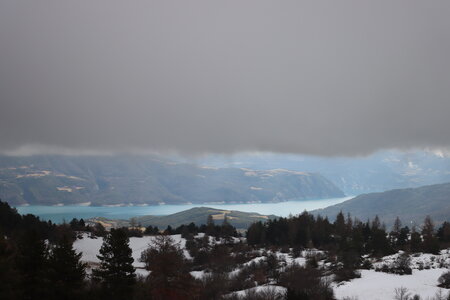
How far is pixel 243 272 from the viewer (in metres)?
74.5

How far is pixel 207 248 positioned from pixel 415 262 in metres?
70.8

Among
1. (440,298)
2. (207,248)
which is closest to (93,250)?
(207,248)

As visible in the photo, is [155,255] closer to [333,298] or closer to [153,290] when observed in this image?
[153,290]

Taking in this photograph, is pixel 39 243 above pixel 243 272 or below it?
above

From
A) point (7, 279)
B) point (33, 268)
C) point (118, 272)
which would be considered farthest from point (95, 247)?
point (7, 279)

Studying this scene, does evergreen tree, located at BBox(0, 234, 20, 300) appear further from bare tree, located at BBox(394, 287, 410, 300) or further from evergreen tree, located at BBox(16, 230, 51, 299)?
bare tree, located at BBox(394, 287, 410, 300)

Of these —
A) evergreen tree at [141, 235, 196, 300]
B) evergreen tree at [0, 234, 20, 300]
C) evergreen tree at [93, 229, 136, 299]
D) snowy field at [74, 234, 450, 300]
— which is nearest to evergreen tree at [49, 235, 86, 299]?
evergreen tree at [0, 234, 20, 300]

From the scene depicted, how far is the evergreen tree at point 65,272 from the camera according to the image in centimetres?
3597

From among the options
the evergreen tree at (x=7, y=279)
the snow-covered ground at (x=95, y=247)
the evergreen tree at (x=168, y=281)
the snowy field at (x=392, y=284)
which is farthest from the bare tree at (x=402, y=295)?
the snow-covered ground at (x=95, y=247)

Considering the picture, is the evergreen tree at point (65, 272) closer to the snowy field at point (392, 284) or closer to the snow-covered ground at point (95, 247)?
the snowy field at point (392, 284)

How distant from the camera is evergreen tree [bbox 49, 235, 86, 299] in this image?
36.0 metres

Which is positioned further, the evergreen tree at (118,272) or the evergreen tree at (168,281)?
the evergreen tree at (168,281)

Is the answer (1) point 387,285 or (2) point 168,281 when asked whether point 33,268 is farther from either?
(1) point 387,285

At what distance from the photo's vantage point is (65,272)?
36.5 m
